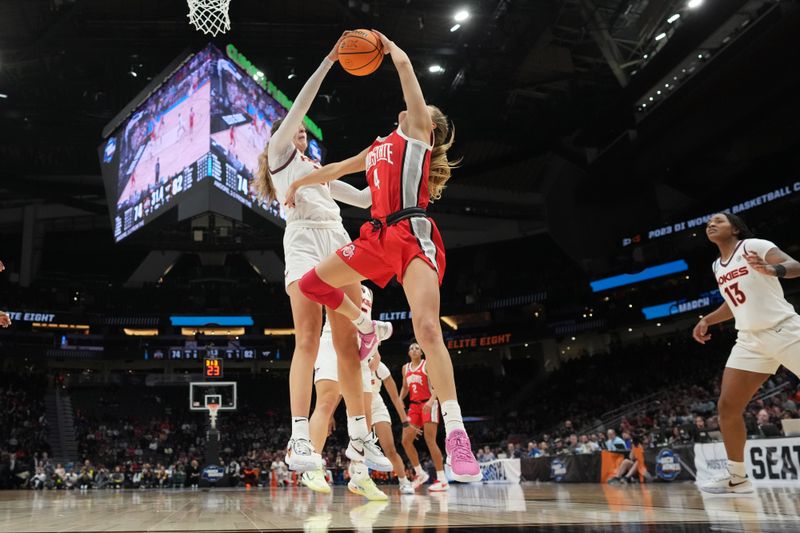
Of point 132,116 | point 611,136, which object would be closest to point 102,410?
point 132,116

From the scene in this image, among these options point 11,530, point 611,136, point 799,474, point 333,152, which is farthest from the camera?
point 333,152

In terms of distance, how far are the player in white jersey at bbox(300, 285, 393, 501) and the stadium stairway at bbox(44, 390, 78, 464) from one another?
2789 cm

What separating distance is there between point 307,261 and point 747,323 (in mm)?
3110

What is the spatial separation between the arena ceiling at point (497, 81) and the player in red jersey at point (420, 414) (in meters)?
12.4

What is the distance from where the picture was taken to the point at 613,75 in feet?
75.3

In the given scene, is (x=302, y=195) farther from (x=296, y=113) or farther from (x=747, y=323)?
(x=747, y=323)

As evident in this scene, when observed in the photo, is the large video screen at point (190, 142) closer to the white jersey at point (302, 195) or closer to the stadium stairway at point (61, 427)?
the white jersey at point (302, 195)

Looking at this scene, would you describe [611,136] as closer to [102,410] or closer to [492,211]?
[492,211]

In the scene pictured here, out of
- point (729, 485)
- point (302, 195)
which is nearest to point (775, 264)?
point (729, 485)

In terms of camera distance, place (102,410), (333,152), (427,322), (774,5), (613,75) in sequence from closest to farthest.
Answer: (427,322) → (774,5) → (613,75) → (333,152) → (102,410)

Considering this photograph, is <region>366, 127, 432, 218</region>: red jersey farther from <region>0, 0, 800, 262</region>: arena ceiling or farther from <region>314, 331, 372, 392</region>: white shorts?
<region>0, 0, 800, 262</region>: arena ceiling

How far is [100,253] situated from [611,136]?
2800 centimetres

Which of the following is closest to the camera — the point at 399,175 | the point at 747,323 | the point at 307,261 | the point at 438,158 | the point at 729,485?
the point at 399,175

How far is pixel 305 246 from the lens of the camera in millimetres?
4348
